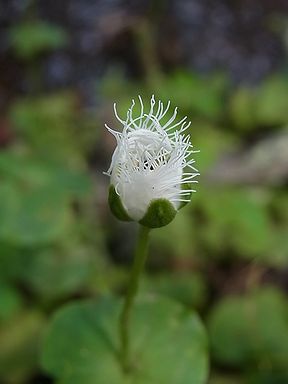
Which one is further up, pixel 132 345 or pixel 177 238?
pixel 177 238

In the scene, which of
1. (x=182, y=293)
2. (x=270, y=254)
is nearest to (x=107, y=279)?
(x=182, y=293)

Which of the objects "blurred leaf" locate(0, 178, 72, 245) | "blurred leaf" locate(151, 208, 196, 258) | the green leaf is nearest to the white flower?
the green leaf

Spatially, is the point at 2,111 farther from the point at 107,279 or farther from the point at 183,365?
the point at 183,365

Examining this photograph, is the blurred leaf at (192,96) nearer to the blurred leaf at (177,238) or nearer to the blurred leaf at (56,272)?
the blurred leaf at (177,238)

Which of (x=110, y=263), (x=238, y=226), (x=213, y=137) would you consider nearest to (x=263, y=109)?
(x=213, y=137)

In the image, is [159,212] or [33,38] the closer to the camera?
[159,212]

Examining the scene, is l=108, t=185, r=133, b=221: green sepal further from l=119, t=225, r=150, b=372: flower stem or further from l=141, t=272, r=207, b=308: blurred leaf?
l=141, t=272, r=207, b=308: blurred leaf

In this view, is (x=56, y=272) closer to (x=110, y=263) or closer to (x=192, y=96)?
(x=110, y=263)

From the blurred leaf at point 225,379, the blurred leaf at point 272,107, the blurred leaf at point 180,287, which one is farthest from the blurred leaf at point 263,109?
the blurred leaf at point 225,379
